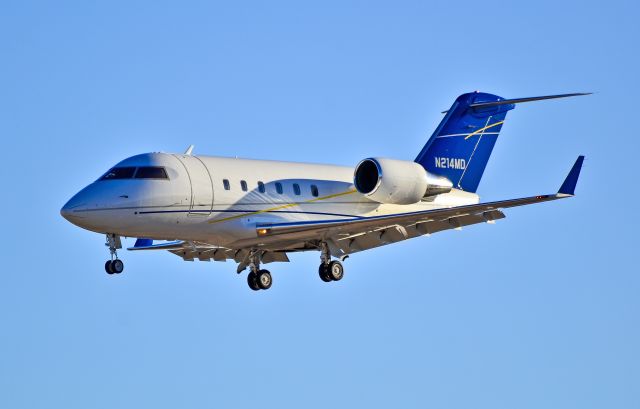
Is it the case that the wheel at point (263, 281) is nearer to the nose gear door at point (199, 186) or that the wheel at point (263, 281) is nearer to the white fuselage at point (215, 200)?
the white fuselage at point (215, 200)

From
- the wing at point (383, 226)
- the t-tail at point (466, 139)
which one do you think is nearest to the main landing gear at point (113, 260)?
the wing at point (383, 226)

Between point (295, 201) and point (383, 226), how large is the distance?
2355 millimetres

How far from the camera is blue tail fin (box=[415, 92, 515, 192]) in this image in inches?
1484

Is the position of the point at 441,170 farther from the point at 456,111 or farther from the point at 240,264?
the point at 240,264

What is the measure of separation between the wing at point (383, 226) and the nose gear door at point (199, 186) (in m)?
1.56

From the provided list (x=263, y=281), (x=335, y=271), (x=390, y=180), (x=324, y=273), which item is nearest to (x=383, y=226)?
(x=390, y=180)

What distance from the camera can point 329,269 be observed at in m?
35.1

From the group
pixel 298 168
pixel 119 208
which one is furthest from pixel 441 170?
pixel 119 208

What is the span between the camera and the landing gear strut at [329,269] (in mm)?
35062

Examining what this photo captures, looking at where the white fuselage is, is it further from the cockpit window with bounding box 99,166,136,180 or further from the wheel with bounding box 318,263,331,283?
the wheel with bounding box 318,263,331,283

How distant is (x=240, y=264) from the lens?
119 ft

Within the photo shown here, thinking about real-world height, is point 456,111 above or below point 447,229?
above

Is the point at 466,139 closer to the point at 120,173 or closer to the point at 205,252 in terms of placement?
the point at 205,252

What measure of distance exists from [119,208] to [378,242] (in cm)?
748
